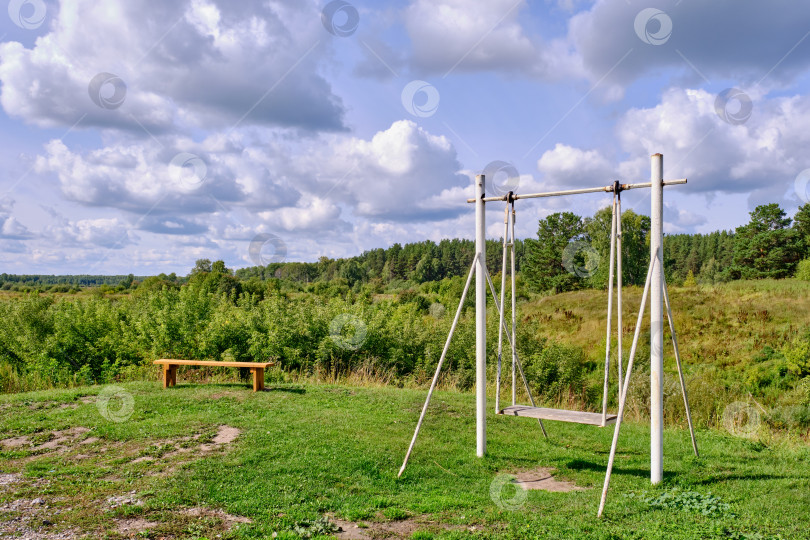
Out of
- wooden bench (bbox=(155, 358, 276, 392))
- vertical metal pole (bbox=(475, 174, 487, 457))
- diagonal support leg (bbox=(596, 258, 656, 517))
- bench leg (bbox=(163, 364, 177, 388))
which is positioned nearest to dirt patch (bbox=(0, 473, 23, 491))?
wooden bench (bbox=(155, 358, 276, 392))

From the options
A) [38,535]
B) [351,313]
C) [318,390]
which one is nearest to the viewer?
[38,535]

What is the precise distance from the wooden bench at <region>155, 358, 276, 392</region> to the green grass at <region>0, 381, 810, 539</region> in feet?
2.45

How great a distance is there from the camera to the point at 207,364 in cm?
1138

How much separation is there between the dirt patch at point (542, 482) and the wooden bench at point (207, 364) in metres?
6.05

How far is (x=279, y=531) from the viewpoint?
4.87m

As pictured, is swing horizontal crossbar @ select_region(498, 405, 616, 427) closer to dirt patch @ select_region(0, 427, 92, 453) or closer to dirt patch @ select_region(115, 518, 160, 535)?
dirt patch @ select_region(115, 518, 160, 535)

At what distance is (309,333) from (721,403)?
45.7 ft

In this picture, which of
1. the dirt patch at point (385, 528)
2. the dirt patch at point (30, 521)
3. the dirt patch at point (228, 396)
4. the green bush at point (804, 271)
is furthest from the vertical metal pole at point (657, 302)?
the green bush at point (804, 271)

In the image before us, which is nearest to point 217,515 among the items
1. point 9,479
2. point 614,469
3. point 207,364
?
point 9,479

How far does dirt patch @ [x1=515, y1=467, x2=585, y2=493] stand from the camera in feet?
21.8

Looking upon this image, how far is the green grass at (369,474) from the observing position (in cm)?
515

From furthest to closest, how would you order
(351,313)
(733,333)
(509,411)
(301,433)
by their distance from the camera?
(733,333), (351,313), (301,433), (509,411)

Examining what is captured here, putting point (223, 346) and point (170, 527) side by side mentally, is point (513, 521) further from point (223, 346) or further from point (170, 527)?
point (223, 346)

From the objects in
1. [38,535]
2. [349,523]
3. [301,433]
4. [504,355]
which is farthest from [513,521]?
[504,355]
